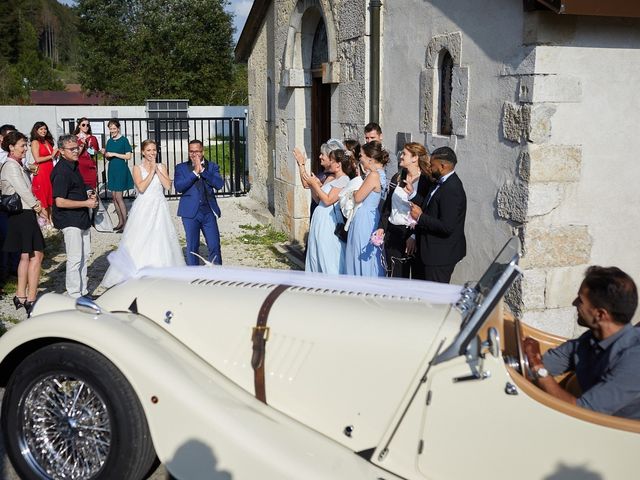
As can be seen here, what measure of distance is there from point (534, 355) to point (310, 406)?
1.08 metres

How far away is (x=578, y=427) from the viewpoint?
2.58 meters

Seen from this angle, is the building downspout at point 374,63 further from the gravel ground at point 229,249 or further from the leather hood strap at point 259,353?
the leather hood strap at point 259,353

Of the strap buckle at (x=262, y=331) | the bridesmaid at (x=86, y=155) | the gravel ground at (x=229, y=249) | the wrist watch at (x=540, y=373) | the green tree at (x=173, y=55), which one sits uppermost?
the green tree at (x=173, y=55)

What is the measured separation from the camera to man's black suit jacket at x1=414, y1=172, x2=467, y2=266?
16.7 feet

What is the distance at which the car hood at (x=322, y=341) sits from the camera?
2930 millimetres

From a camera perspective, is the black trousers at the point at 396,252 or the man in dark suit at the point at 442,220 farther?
the black trousers at the point at 396,252

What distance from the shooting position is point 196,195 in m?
7.01

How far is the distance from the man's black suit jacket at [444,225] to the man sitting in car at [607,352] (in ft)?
6.81

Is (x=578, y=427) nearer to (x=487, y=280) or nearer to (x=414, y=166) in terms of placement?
(x=487, y=280)

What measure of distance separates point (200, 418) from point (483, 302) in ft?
4.33

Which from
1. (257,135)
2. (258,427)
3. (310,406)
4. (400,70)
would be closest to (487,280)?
(310,406)

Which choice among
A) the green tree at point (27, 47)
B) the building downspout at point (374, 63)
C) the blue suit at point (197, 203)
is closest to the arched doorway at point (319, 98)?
the building downspout at point (374, 63)

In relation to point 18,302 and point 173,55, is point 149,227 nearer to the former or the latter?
point 18,302

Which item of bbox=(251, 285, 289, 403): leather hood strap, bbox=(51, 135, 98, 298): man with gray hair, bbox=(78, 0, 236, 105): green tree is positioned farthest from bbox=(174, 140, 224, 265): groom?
bbox=(78, 0, 236, 105): green tree
